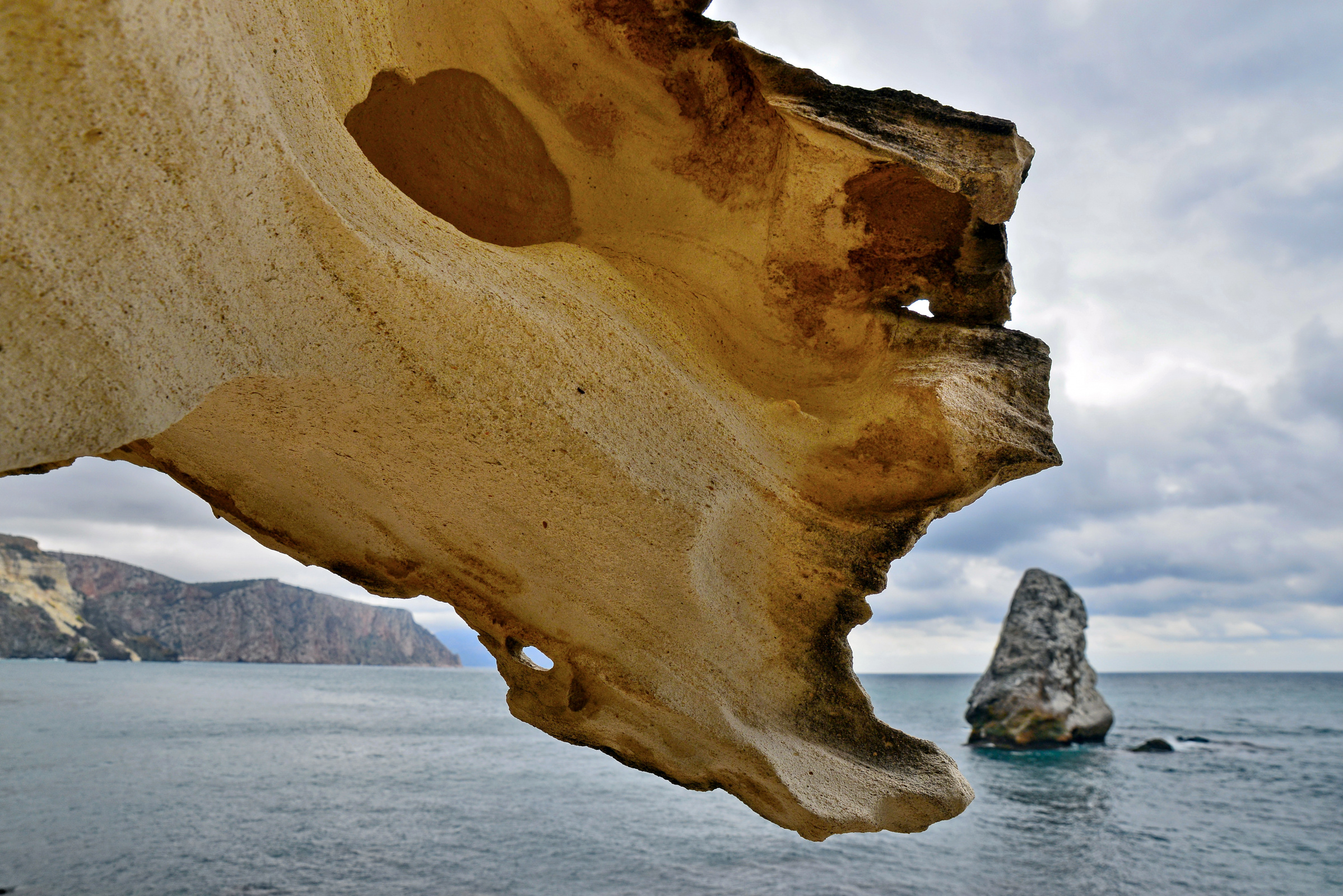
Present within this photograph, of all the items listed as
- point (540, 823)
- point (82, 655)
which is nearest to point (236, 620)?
point (82, 655)

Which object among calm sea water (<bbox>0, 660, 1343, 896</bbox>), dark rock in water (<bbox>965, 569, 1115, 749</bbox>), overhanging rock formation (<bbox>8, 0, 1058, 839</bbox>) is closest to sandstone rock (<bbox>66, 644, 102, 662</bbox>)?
calm sea water (<bbox>0, 660, 1343, 896</bbox>)

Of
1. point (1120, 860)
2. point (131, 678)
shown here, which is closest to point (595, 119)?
point (1120, 860)

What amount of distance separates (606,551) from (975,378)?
5.09 feet

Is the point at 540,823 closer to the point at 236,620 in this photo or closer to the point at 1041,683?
the point at 1041,683

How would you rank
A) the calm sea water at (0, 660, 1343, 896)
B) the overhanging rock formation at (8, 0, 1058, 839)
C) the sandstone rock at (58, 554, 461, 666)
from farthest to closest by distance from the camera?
1. the sandstone rock at (58, 554, 461, 666)
2. the calm sea water at (0, 660, 1343, 896)
3. the overhanging rock formation at (8, 0, 1058, 839)

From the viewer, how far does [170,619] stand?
73375 millimetres

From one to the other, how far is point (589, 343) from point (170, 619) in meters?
87.6

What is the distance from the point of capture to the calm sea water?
8.55 metres

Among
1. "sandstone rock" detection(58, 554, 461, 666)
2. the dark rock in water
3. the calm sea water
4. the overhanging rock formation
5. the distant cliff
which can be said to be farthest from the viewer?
"sandstone rock" detection(58, 554, 461, 666)

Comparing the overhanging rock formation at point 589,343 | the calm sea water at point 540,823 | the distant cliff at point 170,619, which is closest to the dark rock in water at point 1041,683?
the calm sea water at point 540,823

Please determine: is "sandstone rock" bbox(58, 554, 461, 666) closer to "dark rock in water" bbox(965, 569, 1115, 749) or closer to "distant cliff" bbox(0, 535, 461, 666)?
"distant cliff" bbox(0, 535, 461, 666)

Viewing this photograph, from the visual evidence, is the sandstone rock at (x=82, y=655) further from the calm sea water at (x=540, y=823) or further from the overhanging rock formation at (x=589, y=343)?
the overhanging rock formation at (x=589, y=343)

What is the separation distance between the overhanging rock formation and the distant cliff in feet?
229

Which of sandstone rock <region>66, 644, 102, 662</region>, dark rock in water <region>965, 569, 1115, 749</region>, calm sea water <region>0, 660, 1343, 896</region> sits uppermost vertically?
dark rock in water <region>965, 569, 1115, 749</region>
